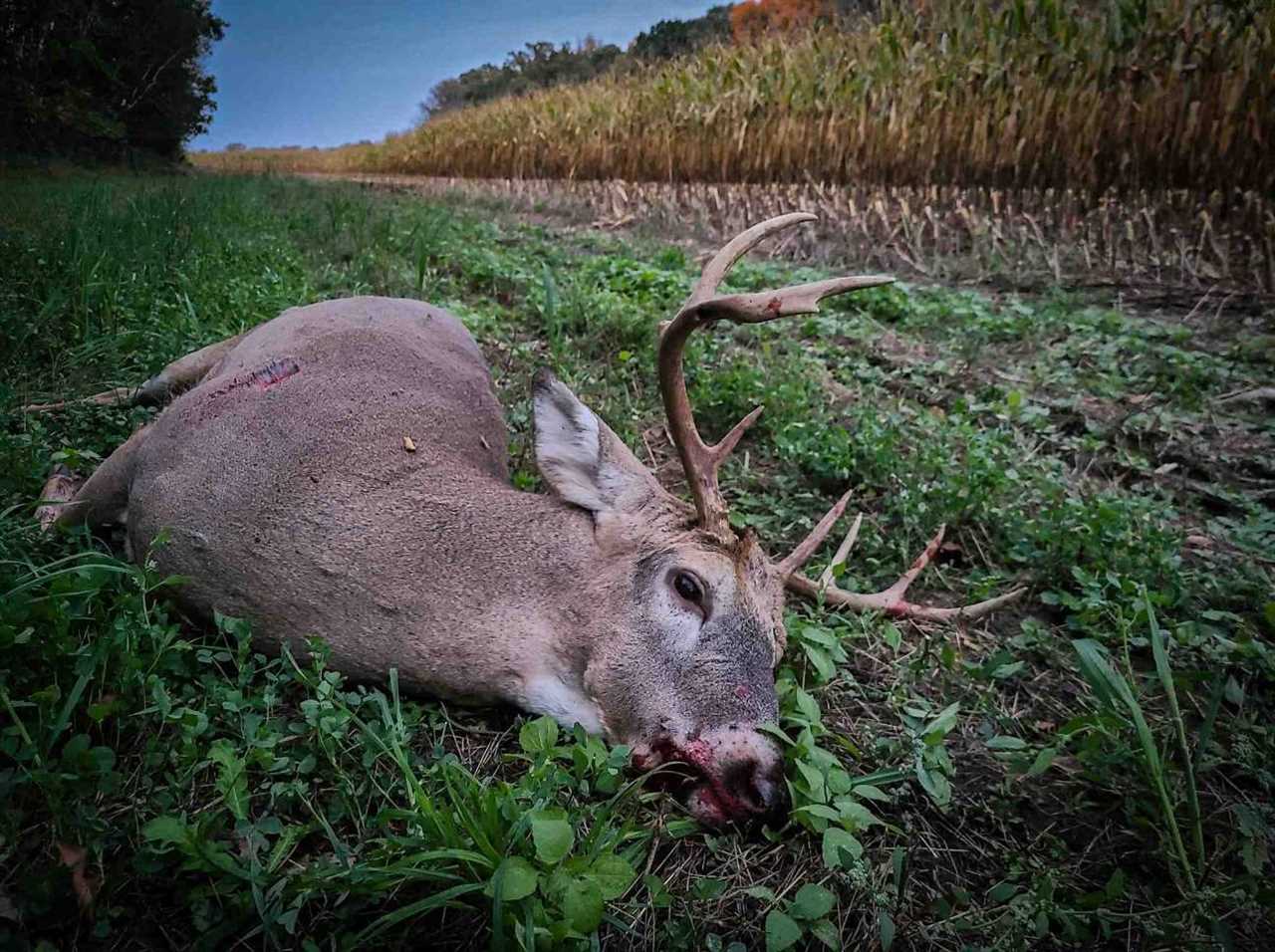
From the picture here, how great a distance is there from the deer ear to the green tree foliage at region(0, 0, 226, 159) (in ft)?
6.74

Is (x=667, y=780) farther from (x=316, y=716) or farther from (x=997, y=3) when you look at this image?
(x=997, y=3)

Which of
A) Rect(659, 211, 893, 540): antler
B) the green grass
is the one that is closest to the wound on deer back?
the green grass

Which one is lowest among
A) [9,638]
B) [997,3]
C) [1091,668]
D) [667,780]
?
[667,780]

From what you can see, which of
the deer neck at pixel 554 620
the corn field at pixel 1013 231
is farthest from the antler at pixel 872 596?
the corn field at pixel 1013 231

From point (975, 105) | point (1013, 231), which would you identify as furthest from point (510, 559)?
point (975, 105)

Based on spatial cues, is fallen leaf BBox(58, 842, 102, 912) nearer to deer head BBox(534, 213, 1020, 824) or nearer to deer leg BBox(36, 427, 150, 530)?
deer head BBox(534, 213, 1020, 824)

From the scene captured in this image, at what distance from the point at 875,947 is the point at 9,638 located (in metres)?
1.68

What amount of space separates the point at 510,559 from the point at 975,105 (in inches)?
263

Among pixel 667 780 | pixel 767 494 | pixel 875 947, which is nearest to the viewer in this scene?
pixel 875 947

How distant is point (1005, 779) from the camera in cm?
171

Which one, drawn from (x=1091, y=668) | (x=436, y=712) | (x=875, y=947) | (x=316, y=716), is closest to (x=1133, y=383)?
(x=1091, y=668)

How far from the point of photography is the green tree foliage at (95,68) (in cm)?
238

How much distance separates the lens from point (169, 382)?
9.55ft

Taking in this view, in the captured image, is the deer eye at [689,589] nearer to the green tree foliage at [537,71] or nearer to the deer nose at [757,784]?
the deer nose at [757,784]
